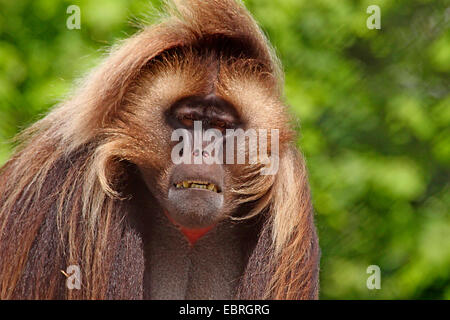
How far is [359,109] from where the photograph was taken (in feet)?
15.4

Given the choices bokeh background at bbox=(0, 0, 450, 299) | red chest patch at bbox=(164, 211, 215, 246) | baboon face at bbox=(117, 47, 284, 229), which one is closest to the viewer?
baboon face at bbox=(117, 47, 284, 229)

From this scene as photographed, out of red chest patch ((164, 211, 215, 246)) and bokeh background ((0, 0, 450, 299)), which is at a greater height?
bokeh background ((0, 0, 450, 299))

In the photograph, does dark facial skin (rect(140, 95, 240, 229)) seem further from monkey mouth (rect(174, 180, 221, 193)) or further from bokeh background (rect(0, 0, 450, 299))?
bokeh background (rect(0, 0, 450, 299))

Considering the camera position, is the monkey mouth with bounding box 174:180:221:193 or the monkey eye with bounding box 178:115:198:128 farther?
the monkey eye with bounding box 178:115:198:128

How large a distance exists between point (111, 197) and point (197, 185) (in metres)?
0.34

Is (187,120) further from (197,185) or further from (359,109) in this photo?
(359,109)

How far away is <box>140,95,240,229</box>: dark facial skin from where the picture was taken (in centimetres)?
277

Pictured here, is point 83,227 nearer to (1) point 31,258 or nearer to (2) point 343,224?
(1) point 31,258

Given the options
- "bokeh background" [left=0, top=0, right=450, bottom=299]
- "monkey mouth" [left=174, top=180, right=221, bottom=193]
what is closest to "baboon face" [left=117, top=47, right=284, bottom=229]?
"monkey mouth" [left=174, top=180, right=221, bottom=193]

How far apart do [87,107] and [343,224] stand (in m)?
2.32

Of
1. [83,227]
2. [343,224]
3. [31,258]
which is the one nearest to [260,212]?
[83,227]

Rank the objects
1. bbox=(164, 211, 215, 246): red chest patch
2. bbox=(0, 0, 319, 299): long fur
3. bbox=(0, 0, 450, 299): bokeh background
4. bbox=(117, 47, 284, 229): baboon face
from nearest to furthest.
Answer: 1. bbox=(0, 0, 319, 299): long fur
2. bbox=(117, 47, 284, 229): baboon face
3. bbox=(164, 211, 215, 246): red chest patch
4. bbox=(0, 0, 450, 299): bokeh background

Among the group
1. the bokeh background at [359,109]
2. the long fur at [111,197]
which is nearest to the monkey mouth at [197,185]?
the long fur at [111,197]

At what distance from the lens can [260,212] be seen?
304 centimetres
